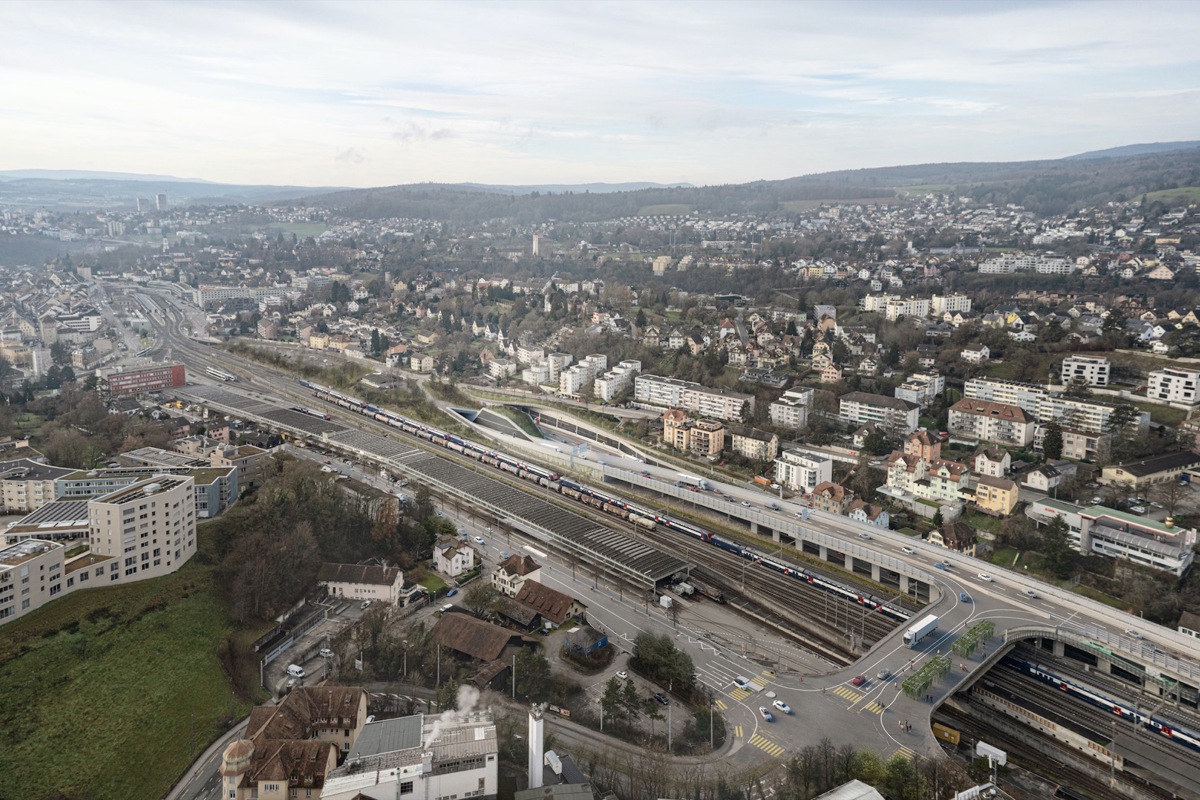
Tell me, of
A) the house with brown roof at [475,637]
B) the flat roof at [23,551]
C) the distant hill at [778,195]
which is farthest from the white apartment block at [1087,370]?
the distant hill at [778,195]

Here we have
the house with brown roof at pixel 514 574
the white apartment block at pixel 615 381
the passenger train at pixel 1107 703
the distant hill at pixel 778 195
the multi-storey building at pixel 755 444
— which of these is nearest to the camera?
the passenger train at pixel 1107 703

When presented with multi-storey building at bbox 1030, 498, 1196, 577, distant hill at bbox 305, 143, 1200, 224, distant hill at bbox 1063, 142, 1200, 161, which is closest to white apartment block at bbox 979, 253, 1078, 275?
distant hill at bbox 305, 143, 1200, 224

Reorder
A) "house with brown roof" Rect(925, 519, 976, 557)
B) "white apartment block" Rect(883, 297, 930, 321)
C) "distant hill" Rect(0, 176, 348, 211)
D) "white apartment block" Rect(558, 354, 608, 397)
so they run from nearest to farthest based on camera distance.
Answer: "house with brown roof" Rect(925, 519, 976, 557) → "white apartment block" Rect(558, 354, 608, 397) → "white apartment block" Rect(883, 297, 930, 321) → "distant hill" Rect(0, 176, 348, 211)

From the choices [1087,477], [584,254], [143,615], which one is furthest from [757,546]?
[584,254]

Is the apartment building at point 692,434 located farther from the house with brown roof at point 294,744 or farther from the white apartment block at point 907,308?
the house with brown roof at point 294,744

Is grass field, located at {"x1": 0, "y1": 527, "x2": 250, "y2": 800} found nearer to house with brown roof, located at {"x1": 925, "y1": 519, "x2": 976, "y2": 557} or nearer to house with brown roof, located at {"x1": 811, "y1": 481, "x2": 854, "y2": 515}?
house with brown roof, located at {"x1": 811, "y1": 481, "x2": 854, "y2": 515}

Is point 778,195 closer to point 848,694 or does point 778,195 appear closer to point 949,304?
point 949,304
